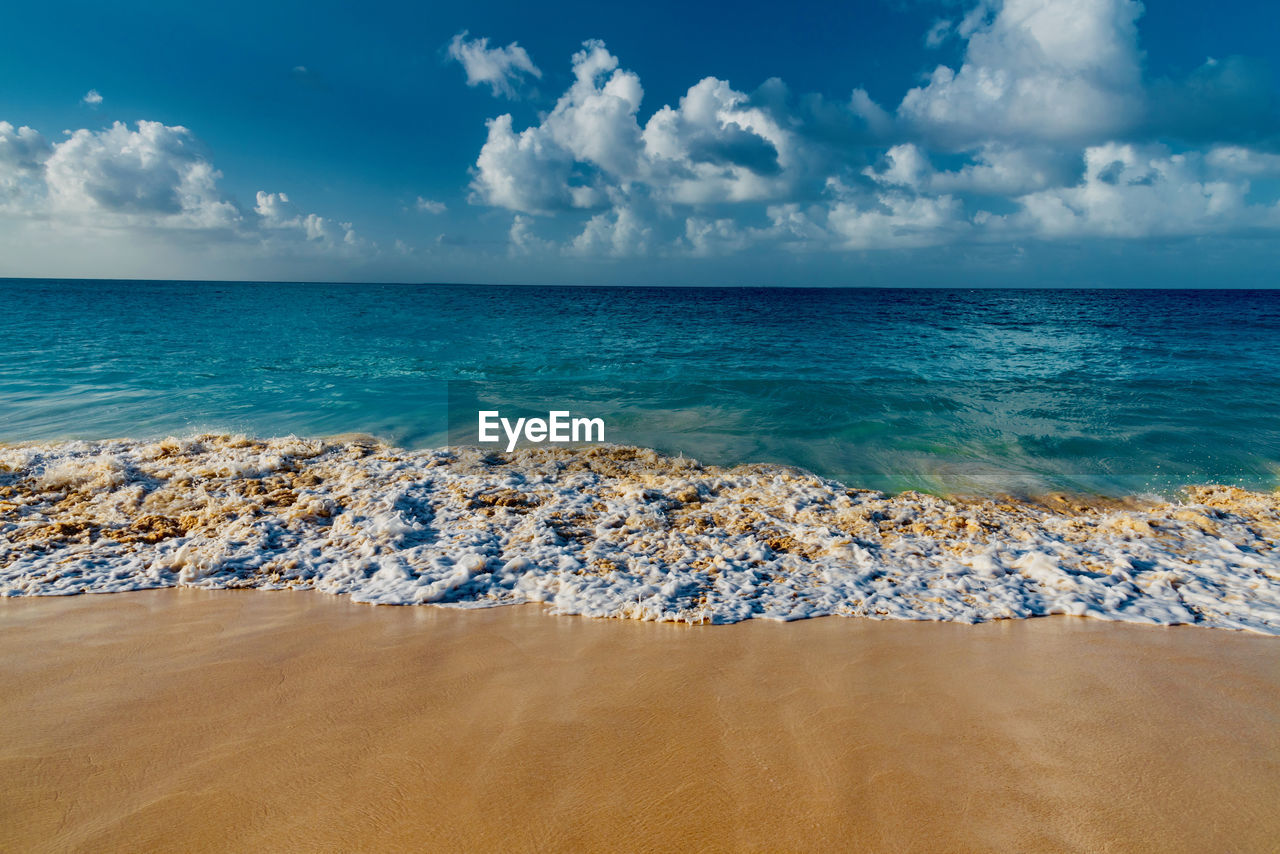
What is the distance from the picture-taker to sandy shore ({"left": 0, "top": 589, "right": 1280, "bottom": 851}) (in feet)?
9.12

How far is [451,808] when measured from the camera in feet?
9.36

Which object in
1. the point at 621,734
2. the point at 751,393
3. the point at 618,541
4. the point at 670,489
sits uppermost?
the point at 751,393

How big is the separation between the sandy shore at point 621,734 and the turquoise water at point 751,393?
5028 mm

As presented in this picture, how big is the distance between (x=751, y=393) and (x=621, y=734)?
12.9 meters

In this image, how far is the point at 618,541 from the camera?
631 cm

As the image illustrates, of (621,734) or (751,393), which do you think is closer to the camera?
(621,734)

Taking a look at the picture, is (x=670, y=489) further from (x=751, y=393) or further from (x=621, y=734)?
(x=751, y=393)

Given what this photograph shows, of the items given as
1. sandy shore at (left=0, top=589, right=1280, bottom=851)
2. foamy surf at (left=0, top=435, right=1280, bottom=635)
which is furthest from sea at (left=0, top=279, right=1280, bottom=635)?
sandy shore at (left=0, top=589, right=1280, bottom=851)

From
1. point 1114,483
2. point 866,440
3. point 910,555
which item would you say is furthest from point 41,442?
point 1114,483

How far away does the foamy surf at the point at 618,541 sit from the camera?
520cm

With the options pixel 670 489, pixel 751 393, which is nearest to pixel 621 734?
pixel 670 489

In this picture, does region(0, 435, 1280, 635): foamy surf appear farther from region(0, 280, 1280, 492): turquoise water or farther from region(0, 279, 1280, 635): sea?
region(0, 280, 1280, 492): turquoise water

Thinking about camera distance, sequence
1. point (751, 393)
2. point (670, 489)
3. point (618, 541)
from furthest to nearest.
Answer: point (751, 393)
point (670, 489)
point (618, 541)

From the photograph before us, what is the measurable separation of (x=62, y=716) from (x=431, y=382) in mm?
14307
